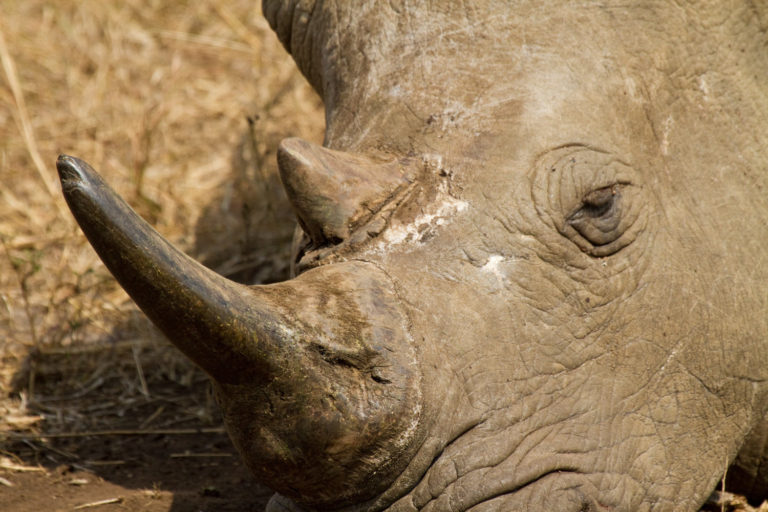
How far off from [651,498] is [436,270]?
0.79m

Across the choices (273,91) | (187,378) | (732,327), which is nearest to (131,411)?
(187,378)

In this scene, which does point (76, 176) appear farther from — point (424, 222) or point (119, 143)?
point (119, 143)

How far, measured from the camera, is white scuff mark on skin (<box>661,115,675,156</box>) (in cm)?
279

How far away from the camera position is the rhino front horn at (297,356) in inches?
80.8

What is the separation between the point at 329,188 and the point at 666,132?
3.05 feet

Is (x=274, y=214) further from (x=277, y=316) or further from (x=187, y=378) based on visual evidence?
(x=277, y=316)

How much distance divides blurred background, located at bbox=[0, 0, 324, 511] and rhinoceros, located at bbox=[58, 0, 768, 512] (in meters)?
1.18

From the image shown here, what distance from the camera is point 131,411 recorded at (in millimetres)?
4145

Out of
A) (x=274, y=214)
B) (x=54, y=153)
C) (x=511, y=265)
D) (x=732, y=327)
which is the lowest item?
(x=54, y=153)

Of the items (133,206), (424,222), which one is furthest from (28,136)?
(424,222)

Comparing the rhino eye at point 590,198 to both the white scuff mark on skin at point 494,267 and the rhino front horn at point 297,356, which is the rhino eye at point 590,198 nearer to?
the white scuff mark on skin at point 494,267

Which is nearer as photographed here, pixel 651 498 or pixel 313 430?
pixel 313 430

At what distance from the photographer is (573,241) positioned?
2.60 m

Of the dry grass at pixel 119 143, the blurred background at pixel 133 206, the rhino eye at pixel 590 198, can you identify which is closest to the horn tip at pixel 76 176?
the rhino eye at pixel 590 198
